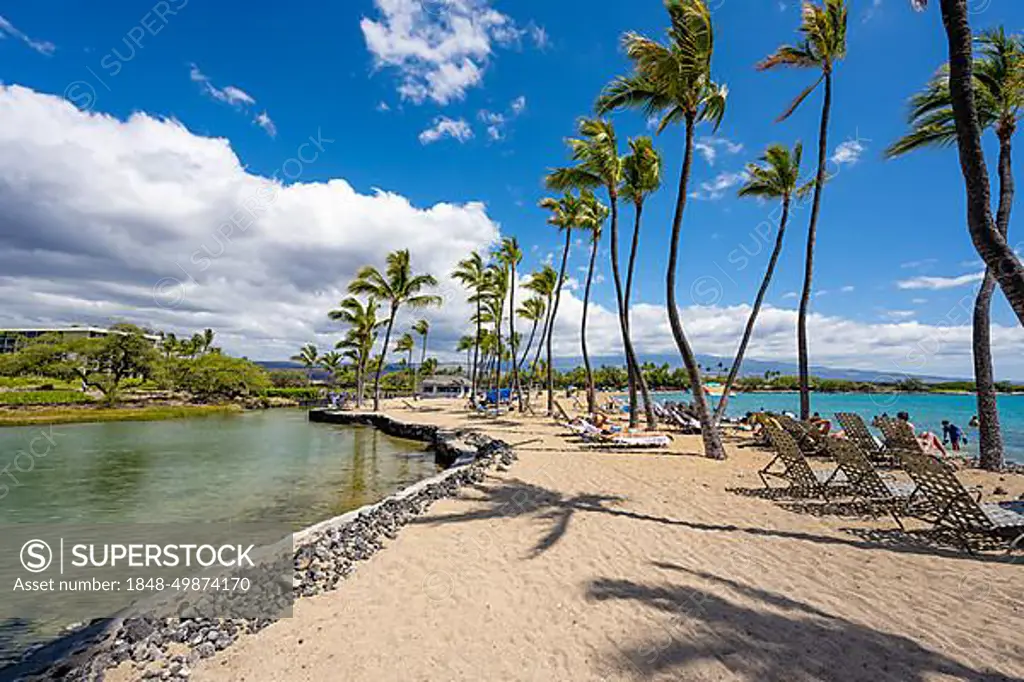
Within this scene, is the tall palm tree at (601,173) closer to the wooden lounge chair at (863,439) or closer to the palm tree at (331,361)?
the wooden lounge chair at (863,439)

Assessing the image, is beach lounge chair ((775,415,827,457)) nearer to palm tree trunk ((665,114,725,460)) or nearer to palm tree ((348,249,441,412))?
palm tree trunk ((665,114,725,460))

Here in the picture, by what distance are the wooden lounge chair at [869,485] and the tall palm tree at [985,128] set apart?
4.91 metres

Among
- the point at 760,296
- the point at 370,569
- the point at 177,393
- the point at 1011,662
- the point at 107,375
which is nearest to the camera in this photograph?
the point at 1011,662

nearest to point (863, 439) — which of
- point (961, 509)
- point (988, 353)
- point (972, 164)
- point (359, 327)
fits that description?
point (988, 353)

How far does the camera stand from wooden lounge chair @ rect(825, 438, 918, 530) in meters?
6.30

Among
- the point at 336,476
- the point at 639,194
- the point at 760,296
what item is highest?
the point at 639,194

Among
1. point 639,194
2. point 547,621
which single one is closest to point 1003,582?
point 547,621

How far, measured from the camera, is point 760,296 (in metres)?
16.4

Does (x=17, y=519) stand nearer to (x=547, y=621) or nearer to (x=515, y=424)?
(x=547, y=621)

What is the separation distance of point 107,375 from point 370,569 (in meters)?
39.1

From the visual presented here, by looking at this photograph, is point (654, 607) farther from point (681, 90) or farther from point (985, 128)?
point (985, 128)

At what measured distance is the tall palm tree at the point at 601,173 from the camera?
1572cm

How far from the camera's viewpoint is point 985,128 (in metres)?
11.1

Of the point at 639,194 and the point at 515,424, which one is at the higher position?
the point at 639,194
